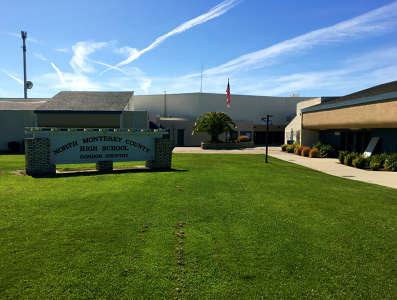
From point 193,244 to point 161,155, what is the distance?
10710 mm

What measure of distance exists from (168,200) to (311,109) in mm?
25556

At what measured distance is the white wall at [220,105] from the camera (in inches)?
2199

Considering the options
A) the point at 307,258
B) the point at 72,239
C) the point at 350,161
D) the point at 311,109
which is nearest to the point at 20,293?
the point at 72,239

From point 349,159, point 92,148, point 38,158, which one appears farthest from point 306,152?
point 38,158

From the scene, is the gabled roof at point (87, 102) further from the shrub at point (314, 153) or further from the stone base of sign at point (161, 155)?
the shrub at point (314, 153)

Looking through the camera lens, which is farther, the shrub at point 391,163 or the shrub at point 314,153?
the shrub at point 314,153

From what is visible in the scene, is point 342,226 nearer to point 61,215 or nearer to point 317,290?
point 317,290

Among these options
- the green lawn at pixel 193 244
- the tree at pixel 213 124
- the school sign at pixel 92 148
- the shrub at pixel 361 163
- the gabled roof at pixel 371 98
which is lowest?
the green lawn at pixel 193 244

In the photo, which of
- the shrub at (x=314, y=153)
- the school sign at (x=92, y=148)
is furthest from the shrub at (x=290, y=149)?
the school sign at (x=92, y=148)

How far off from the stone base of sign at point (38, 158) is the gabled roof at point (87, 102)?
19465mm

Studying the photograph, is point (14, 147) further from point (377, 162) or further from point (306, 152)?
point (377, 162)

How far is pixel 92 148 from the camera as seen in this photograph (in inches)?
553

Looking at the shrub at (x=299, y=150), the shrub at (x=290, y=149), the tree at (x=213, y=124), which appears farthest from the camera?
the tree at (x=213, y=124)

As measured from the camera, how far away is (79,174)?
1305 centimetres
